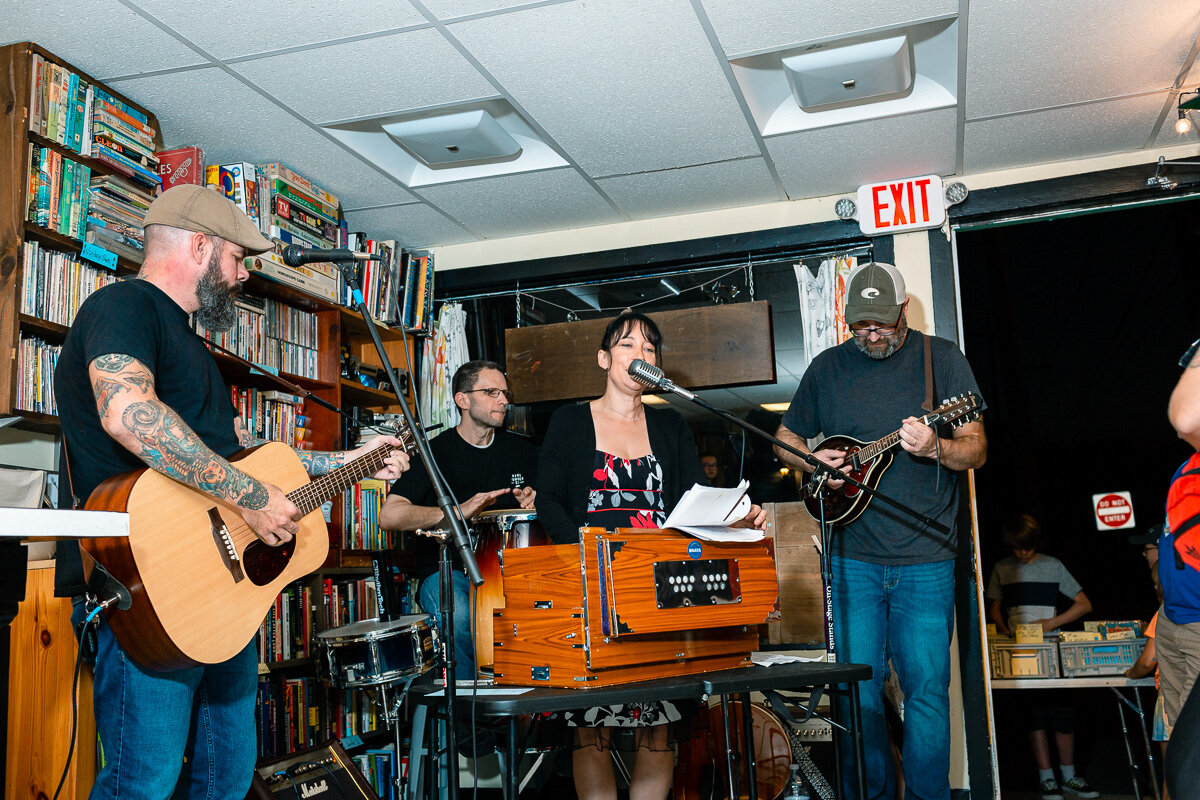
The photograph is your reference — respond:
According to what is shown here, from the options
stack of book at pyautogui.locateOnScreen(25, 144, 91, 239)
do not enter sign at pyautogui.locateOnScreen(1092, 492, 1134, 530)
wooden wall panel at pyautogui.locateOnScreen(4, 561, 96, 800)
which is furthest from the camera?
do not enter sign at pyautogui.locateOnScreen(1092, 492, 1134, 530)

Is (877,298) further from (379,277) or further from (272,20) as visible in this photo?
(379,277)

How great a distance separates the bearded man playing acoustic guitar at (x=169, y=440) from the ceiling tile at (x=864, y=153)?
7.97 feet

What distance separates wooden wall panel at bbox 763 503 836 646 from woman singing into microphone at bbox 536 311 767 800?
1.48 meters

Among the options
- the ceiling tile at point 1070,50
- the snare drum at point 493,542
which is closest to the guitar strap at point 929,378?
the ceiling tile at point 1070,50

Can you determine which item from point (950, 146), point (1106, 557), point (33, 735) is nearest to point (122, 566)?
point (33, 735)

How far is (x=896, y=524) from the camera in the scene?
3.11 meters

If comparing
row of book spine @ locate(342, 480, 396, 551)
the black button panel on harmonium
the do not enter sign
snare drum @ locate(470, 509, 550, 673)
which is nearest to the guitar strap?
the black button panel on harmonium

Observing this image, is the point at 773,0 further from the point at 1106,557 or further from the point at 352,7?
the point at 1106,557

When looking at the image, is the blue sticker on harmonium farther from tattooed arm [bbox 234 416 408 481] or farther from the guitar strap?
the guitar strap

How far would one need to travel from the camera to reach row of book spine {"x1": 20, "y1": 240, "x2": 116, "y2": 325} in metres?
2.87

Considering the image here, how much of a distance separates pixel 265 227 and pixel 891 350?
8.06 ft

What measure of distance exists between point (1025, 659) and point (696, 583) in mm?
3075

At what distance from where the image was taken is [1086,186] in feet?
13.6

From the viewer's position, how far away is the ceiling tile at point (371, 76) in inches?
123
